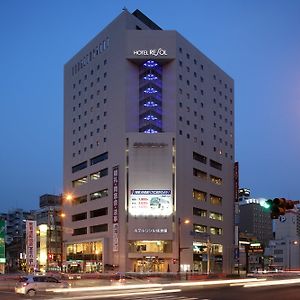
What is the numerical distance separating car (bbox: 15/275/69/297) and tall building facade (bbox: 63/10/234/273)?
56541 mm

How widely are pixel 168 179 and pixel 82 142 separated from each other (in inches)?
1050

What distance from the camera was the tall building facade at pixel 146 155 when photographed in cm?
10850

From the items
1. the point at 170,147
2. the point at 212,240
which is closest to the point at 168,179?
the point at 170,147

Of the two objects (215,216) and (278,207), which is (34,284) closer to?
(278,207)

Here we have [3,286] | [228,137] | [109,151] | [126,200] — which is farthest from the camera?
[228,137]

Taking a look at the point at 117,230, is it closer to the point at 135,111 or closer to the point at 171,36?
the point at 135,111

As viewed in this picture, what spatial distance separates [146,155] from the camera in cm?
11056

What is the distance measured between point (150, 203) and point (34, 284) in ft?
216

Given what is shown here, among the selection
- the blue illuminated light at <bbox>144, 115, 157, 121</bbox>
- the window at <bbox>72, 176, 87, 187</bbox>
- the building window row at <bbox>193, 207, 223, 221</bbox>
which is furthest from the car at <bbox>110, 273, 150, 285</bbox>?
the window at <bbox>72, 176, 87, 187</bbox>

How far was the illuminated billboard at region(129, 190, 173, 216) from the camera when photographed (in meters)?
108

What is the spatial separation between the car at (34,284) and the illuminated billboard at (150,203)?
62.1m

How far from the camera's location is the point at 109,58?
393 feet

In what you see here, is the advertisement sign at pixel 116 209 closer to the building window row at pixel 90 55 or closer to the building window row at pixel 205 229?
the building window row at pixel 205 229

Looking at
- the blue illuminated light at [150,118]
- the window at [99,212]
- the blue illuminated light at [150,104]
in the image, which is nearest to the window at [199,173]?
the blue illuminated light at [150,118]
